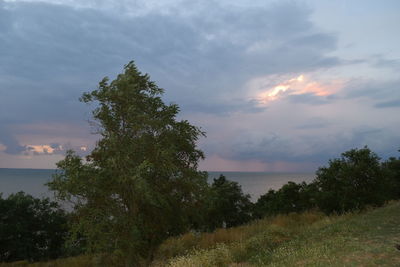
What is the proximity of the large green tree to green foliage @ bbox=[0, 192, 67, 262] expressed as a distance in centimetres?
2114

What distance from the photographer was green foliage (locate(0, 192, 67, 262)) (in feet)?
107

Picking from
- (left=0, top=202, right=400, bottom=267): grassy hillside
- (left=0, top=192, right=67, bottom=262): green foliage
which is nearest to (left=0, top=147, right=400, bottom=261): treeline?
(left=0, top=192, right=67, bottom=262): green foliage

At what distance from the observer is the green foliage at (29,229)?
3272 cm

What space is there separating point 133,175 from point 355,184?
16.6 m

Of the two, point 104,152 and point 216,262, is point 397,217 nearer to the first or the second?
point 216,262

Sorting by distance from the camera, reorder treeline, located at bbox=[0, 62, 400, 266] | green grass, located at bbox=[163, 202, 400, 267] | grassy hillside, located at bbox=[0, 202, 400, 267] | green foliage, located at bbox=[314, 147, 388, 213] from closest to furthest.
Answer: green grass, located at bbox=[163, 202, 400, 267]
grassy hillside, located at bbox=[0, 202, 400, 267]
treeline, located at bbox=[0, 62, 400, 266]
green foliage, located at bbox=[314, 147, 388, 213]

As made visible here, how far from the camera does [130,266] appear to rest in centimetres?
1396

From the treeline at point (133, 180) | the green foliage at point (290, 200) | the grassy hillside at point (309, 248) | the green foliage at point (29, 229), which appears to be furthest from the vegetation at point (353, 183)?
the green foliage at point (29, 229)

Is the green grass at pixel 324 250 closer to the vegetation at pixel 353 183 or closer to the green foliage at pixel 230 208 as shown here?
the vegetation at pixel 353 183

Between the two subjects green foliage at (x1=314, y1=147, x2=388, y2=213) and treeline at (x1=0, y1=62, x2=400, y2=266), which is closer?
treeline at (x1=0, y1=62, x2=400, y2=266)

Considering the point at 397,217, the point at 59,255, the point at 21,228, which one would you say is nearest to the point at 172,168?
the point at 397,217

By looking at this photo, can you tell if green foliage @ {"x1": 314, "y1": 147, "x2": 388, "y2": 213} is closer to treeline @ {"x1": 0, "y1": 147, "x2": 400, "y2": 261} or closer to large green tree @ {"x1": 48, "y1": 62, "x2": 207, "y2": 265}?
treeline @ {"x1": 0, "y1": 147, "x2": 400, "y2": 261}

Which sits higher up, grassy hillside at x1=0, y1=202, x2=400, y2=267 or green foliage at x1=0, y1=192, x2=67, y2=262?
grassy hillside at x1=0, y1=202, x2=400, y2=267

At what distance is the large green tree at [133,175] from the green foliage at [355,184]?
12.2 meters
